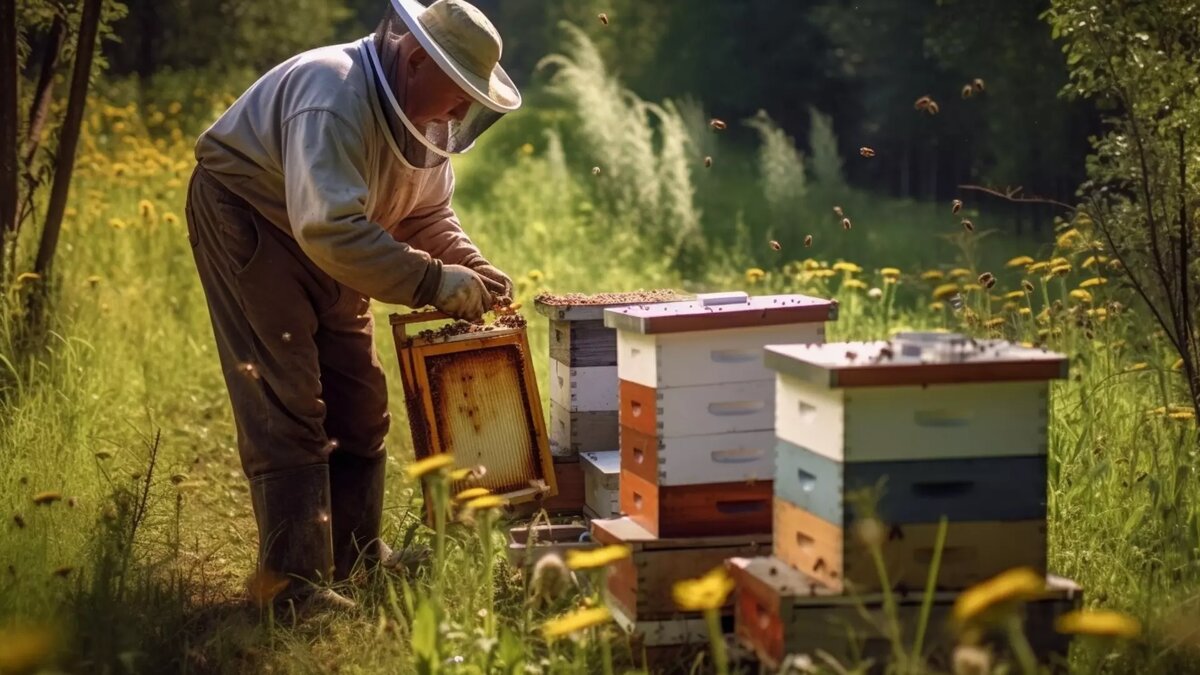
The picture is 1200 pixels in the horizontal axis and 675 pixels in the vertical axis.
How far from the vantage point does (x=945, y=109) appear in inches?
598

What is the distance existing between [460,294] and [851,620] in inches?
69.0

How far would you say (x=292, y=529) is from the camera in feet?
14.4

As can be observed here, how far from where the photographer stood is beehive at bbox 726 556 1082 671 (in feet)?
9.75

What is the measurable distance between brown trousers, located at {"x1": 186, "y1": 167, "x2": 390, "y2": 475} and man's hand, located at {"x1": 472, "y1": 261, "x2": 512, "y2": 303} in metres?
0.46

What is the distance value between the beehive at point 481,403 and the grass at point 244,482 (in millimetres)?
248

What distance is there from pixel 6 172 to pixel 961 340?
15.3 ft

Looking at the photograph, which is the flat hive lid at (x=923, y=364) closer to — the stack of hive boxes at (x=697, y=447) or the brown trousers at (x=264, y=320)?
the stack of hive boxes at (x=697, y=447)

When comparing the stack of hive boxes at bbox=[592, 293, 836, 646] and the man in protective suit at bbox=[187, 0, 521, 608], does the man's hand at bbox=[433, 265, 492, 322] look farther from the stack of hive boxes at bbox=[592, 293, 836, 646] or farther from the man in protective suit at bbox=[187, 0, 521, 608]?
the stack of hive boxes at bbox=[592, 293, 836, 646]

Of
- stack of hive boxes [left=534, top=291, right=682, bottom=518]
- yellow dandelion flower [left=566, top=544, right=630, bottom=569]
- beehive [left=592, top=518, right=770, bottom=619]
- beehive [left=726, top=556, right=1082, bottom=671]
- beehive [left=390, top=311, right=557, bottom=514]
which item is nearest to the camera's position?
yellow dandelion flower [left=566, top=544, right=630, bottom=569]

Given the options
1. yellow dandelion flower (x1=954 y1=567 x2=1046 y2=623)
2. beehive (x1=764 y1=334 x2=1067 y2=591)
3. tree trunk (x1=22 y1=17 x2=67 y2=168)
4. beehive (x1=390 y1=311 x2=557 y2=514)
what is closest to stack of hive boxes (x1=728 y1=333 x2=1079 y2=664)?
beehive (x1=764 y1=334 x2=1067 y2=591)

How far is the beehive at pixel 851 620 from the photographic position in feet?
9.75

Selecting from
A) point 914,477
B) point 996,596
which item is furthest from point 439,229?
point 996,596

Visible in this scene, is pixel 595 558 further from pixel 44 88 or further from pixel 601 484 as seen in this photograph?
pixel 44 88

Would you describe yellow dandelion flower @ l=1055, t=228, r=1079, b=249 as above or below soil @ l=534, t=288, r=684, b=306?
above
